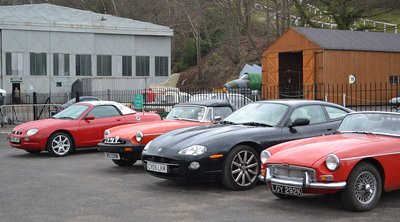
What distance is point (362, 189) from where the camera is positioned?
7453 millimetres

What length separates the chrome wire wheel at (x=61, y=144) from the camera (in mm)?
14641

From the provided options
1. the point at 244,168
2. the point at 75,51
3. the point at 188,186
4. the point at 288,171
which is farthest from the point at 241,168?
the point at 75,51

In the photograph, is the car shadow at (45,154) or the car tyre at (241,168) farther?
the car shadow at (45,154)

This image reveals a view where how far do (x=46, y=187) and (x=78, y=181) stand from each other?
2.58ft

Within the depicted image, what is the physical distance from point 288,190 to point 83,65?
1857 inches

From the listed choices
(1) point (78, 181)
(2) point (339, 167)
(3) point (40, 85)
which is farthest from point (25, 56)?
(2) point (339, 167)

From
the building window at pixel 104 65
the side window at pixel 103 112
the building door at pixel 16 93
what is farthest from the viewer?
the building window at pixel 104 65

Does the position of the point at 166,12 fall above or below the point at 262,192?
above

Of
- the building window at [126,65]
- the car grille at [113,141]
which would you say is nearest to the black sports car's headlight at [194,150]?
the car grille at [113,141]

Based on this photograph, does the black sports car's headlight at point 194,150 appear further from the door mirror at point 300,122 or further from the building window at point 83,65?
the building window at point 83,65

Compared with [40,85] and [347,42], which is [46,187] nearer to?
[347,42]

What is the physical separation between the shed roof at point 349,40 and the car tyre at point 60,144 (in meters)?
22.2

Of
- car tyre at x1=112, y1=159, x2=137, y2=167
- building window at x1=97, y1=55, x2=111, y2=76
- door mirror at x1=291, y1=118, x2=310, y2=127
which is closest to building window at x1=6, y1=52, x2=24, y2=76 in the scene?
building window at x1=97, y1=55, x2=111, y2=76

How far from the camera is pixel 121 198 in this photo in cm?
872
